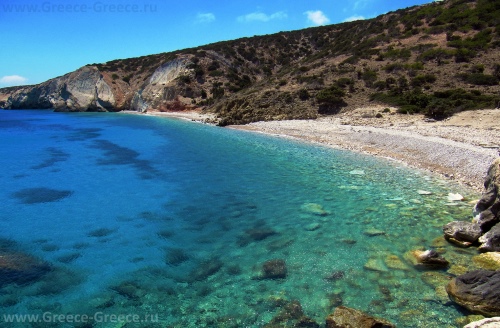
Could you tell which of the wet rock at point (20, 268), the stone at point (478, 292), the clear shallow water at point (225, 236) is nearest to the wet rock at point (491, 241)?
the clear shallow water at point (225, 236)

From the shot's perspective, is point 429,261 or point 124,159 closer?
point 429,261

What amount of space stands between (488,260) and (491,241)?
0.72 m

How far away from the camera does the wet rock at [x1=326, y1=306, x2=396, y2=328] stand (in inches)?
229

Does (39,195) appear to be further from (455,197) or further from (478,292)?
(455,197)

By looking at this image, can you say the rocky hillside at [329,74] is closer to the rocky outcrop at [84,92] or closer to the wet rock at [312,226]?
the rocky outcrop at [84,92]

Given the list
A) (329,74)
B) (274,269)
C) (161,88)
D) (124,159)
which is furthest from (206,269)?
(161,88)

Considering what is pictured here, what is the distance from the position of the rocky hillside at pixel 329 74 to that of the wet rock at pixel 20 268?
91.0 ft

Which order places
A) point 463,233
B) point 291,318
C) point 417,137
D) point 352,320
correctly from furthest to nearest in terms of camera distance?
point 417,137
point 463,233
point 291,318
point 352,320

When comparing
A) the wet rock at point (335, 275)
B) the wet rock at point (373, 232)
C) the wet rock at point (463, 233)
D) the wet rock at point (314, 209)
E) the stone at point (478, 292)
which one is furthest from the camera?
the wet rock at point (314, 209)

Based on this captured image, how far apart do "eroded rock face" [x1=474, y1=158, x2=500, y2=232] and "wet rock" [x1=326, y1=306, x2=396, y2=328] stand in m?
5.34

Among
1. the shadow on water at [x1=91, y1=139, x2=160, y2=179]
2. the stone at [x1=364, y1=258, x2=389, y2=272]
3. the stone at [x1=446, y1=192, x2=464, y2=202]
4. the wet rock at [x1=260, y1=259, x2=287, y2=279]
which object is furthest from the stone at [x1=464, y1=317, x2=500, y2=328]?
the shadow on water at [x1=91, y1=139, x2=160, y2=179]

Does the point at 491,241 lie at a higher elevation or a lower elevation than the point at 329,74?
lower

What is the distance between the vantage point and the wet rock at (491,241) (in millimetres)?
8398

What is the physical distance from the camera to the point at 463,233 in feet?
29.8
